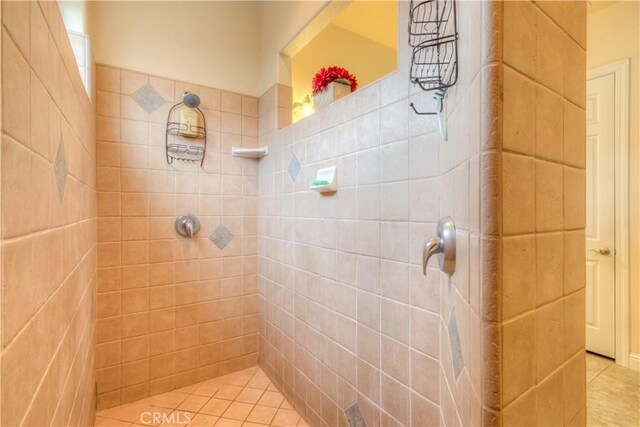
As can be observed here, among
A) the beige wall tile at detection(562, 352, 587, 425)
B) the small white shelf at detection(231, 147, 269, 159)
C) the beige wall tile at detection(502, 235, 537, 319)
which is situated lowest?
the beige wall tile at detection(562, 352, 587, 425)

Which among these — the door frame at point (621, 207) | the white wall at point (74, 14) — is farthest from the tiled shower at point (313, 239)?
the door frame at point (621, 207)

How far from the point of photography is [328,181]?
55.4 inches

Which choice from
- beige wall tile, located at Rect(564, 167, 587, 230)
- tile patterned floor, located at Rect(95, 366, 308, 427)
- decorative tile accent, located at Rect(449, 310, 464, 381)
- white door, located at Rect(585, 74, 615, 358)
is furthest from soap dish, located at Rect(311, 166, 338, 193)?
white door, located at Rect(585, 74, 615, 358)

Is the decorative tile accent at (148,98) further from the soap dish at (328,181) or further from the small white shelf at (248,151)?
the soap dish at (328,181)

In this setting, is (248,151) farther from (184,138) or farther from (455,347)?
(455,347)

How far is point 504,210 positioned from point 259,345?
7.13 ft

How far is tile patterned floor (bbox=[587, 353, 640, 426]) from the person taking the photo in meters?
1.59

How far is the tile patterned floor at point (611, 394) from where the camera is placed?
5.20 ft

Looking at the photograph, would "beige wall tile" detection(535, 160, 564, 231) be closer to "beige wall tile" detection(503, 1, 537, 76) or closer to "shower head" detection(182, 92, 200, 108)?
"beige wall tile" detection(503, 1, 537, 76)

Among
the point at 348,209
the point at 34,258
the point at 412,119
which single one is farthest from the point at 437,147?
the point at 34,258

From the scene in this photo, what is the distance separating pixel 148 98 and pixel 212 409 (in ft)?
6.51

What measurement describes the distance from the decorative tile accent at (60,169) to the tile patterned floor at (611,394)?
8.55ft

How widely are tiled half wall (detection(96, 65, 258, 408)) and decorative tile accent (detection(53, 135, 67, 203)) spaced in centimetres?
108

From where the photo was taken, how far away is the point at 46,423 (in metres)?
0.59
